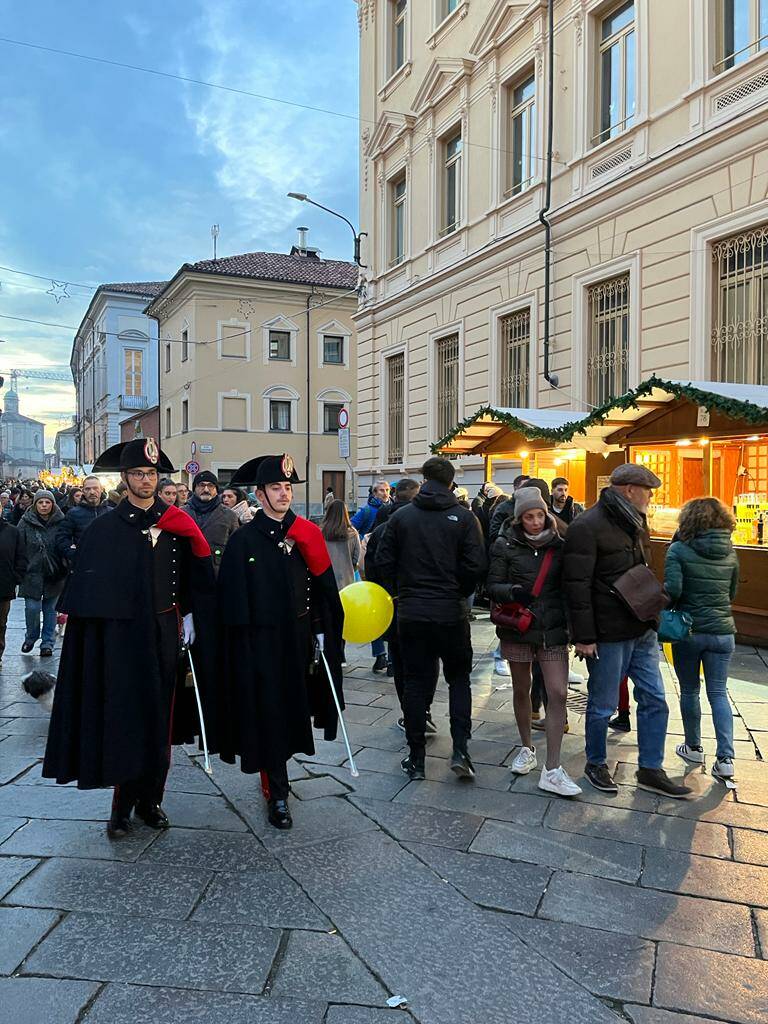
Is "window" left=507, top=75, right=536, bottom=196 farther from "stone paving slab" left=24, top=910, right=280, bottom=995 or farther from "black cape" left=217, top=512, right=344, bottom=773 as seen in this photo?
"stone paving slab" left=24, top=910, right=280, bottom=995

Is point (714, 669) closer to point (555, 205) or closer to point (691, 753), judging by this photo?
point (691, 753)

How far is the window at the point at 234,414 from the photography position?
117ft

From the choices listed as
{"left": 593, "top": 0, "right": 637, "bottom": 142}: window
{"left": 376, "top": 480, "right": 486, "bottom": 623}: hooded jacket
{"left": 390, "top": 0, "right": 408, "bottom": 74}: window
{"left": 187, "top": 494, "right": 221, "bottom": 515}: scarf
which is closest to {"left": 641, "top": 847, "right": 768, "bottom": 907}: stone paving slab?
{"left": 376, "top": 480, "right": 486, "bottom": 623}: hooded jacket

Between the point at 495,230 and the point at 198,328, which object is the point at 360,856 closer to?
the point at 495,230

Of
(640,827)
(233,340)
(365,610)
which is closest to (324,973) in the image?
(640,827)

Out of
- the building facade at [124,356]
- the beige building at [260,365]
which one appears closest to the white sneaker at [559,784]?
the beige building at [260,365]

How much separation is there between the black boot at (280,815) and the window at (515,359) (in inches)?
472

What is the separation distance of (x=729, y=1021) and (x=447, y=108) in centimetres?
1858

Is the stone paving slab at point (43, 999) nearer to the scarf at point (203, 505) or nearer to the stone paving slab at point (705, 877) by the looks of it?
the stone paving slab at point (705, 877)

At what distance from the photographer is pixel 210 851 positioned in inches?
150

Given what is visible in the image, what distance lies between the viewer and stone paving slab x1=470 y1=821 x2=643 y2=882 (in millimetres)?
3674

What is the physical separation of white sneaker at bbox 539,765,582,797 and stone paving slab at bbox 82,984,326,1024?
224 cm

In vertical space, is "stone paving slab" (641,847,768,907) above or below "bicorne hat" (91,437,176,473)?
below

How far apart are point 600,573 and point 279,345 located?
34.1 meters
